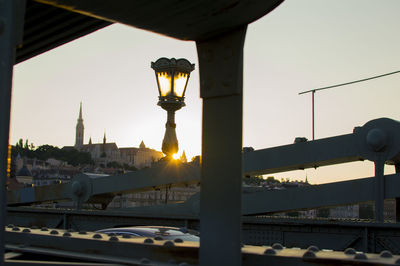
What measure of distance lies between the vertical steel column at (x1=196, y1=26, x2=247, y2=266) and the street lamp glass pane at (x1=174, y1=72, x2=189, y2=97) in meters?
8.25

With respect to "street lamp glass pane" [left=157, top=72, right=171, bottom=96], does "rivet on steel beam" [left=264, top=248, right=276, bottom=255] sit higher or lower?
lower

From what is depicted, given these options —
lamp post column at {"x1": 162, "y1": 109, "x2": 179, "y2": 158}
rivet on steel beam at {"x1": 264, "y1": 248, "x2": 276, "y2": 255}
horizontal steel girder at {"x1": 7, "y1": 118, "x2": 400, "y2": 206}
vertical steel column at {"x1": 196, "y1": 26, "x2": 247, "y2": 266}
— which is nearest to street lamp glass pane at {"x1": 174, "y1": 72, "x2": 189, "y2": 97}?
lamp post column at {"x1": 162, "y1": 109, "x2": 179, "y2": 158}

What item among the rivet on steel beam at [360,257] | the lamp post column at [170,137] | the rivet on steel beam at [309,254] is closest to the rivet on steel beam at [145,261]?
the rivet on steel beam at [309,254]

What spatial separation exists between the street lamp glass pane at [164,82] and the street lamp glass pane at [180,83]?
0.53 ft

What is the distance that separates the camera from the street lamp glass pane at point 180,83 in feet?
42.7

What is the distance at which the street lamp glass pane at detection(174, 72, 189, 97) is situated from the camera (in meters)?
13.0

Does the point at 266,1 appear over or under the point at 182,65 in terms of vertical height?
under

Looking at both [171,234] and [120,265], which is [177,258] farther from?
[171,234]

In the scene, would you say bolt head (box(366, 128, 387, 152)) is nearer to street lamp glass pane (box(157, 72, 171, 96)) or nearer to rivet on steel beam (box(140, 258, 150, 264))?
street lamp glass pane (box(157, 72, 171, 96))

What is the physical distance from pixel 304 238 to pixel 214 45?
20.5 feet

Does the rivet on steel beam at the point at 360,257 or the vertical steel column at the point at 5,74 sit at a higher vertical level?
the vertical steel column at the point at 5,74

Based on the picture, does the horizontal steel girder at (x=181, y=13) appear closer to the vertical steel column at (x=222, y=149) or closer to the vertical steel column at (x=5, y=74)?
the vertical steel column at (x=222, y=149)

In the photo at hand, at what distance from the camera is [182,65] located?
1269 centimetres

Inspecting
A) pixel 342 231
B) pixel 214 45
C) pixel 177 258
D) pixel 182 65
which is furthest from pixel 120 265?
pixel 182 65
